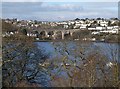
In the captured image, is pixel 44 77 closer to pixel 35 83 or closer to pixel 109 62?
pixel 35 83

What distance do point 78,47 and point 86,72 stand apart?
1.43 metres

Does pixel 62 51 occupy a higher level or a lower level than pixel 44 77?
higher

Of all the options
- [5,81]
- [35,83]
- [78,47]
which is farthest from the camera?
[78,47]

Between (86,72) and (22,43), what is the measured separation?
1.97 meters

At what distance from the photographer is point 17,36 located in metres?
9.20

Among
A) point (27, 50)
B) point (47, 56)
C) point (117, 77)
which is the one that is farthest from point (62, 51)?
point (117, 77)

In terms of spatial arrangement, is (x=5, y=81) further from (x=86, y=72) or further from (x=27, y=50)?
(x=86, y=72)

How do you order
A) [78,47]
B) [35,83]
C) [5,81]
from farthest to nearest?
[78,47] < [35,83] < [5,81]

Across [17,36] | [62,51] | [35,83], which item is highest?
[17,36]

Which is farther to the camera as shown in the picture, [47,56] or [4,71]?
[47,56]

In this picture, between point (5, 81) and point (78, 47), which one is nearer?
point (5, 81)

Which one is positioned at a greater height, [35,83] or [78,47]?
[78,47]

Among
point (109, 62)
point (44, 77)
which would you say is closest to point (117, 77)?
point (109, 62)

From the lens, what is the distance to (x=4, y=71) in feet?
27.2
